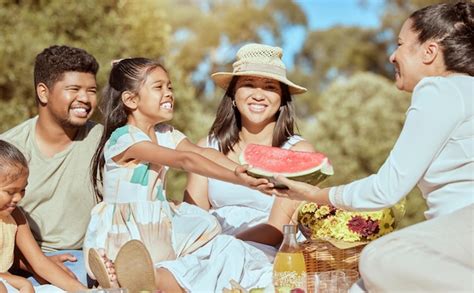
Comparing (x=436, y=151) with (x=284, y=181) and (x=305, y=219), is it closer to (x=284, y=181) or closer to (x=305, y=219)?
(x=284, y=181)

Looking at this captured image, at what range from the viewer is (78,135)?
548cm

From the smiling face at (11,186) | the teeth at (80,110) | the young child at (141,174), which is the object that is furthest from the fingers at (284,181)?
the teeth at (80,110)

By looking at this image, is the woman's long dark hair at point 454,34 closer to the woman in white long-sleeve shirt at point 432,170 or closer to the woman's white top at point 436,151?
the woman in white long-sleeve shirt at point 432,170

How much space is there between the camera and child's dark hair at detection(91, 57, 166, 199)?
15.9ft

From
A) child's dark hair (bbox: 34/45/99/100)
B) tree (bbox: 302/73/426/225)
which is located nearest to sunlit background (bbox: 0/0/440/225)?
tree (bbox: 302/73/426/225)

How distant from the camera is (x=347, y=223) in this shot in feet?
14.7

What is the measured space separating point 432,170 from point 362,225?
956mm

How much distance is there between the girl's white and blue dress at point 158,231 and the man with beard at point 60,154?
0.64 meters

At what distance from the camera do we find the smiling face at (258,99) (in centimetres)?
530

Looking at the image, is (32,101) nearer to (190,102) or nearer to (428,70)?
(190,102)

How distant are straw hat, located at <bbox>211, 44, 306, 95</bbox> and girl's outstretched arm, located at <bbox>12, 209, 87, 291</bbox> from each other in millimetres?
1702

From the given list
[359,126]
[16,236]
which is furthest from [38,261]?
[359,126]

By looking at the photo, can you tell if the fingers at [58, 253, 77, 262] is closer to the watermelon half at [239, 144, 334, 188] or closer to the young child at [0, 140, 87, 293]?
the young child at [0, 140, 87, 293]

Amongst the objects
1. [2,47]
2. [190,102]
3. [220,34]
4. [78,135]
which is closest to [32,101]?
[2,47]
